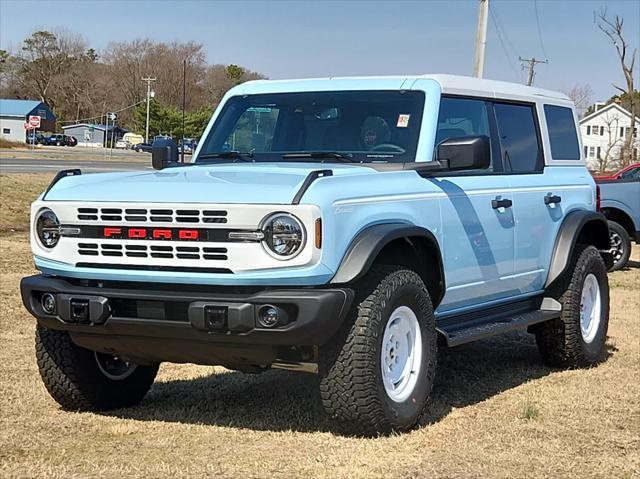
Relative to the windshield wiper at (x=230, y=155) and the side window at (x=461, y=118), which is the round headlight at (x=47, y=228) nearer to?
the windshield wiper at (x=230, y=155)

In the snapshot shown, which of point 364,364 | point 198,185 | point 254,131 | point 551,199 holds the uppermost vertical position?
point 254,131

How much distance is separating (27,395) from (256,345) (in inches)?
77.7

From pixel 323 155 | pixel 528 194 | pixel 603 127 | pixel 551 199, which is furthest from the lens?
pixel 603 127

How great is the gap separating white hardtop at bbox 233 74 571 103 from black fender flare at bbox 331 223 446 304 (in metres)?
1.42

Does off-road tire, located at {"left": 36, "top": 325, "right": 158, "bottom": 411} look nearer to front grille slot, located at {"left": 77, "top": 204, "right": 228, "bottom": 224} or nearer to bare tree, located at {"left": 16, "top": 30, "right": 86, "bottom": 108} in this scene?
front grille slot, located at {"left": 77, "top": 204, "right": 228, "bottom": 224}

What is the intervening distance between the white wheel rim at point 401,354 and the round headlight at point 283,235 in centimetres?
75

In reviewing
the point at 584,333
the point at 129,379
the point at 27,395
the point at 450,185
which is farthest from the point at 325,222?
the point at 584,333

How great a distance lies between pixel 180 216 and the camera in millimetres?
4812

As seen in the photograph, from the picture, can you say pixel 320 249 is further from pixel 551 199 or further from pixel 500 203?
pixel 551 199

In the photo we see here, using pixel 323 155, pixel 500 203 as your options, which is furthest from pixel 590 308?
pixel 323 155

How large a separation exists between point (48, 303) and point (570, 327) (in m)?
3.78

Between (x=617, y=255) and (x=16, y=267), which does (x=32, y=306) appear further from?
(x=617, y=255)

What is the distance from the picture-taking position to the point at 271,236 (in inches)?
185

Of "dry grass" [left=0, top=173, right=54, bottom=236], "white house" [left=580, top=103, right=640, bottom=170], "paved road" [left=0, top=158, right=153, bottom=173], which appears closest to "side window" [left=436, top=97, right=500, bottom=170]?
→ "dry grass" [left=0, top=173, right=54, bottom=236]
